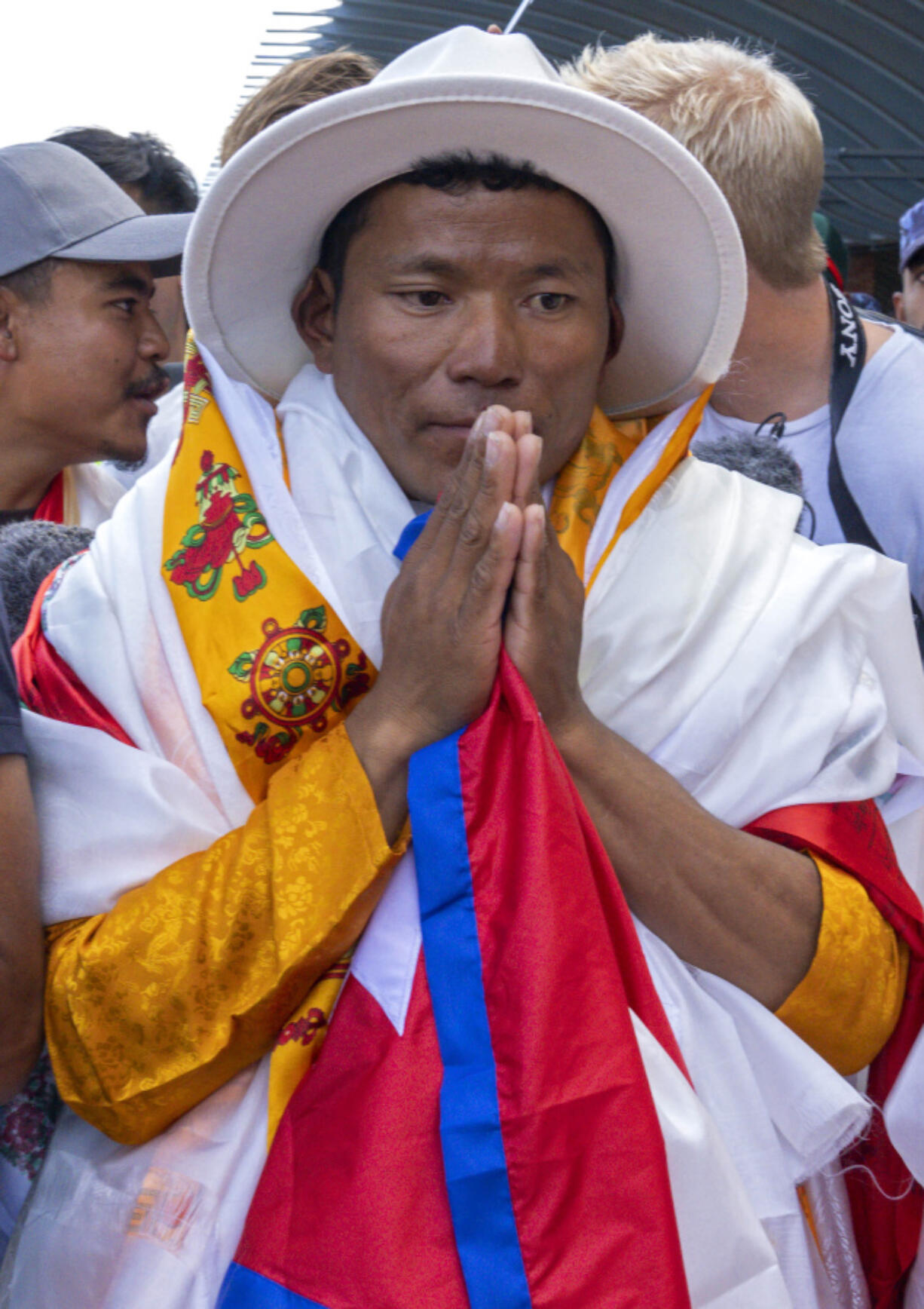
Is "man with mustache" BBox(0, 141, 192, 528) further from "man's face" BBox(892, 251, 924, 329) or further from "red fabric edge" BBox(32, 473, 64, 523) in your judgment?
"man's face" BBox(892, 251, 924, 329)

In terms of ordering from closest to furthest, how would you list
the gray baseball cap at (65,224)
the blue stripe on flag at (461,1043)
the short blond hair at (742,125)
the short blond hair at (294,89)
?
1. the blue stripe on flag at (461,1043)
2. the short blond hair at (294,89)
3. the short blond hair at (742,125)
4. the gray baseball cap at (65,224)

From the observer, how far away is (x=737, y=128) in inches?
102

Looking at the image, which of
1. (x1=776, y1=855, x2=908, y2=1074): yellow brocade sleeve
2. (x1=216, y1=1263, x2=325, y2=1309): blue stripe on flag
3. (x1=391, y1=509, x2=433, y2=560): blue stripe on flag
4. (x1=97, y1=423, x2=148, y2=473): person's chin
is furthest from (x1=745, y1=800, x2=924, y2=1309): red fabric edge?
(x1=97, y1=423, x2=148, y2=473): person's chin

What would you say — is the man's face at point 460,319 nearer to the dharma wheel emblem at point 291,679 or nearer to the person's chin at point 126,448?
Result: the dharma wheel emblem at point 291,679

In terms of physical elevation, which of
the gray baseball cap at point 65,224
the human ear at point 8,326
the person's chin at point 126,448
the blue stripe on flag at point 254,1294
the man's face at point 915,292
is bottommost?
the person's chin at point 126,448

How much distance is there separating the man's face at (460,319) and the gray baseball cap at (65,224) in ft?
4.49

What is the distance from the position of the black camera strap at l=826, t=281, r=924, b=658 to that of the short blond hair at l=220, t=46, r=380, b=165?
1.14m

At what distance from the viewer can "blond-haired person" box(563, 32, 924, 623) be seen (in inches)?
103

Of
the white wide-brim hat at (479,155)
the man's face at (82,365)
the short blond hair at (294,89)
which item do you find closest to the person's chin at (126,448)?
the man's face at (82,365)

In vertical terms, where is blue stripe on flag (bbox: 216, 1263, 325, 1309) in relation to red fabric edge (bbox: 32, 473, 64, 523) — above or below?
above

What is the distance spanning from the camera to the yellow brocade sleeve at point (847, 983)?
5.17 feet

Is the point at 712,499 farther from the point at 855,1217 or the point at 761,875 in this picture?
the point at 855,1217

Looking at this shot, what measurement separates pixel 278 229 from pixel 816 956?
1190mm

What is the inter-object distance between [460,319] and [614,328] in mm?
358
